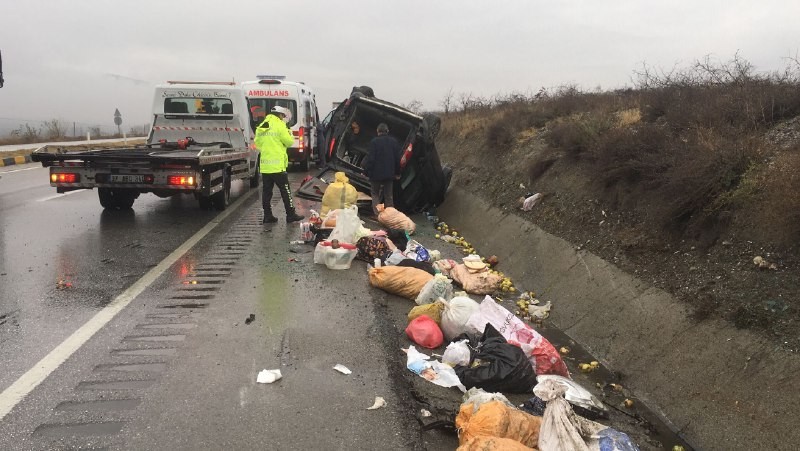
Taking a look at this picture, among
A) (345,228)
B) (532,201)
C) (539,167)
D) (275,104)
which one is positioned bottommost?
(345,228)

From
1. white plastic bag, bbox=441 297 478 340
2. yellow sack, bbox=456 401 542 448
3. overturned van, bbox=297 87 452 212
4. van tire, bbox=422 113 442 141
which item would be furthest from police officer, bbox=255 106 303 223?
yellow sack, bbox=456 401 542 448

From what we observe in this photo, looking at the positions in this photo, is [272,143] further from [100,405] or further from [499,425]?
[499,425]

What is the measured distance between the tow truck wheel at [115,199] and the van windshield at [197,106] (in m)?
2.58

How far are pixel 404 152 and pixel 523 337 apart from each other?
6.13 m

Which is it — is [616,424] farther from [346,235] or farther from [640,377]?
[346,235]

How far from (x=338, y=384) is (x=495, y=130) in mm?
10959

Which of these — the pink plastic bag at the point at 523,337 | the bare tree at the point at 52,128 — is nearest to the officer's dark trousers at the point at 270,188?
the pink plastic bag at the point at 523,337

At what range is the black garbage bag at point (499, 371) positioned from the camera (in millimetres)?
3828

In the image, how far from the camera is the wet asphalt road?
9.72ft

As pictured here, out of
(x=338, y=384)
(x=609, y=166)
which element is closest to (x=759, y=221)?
(x=609, y=166)

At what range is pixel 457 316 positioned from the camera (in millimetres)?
4688

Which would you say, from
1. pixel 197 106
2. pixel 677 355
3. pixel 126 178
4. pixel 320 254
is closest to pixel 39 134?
pixel 197 106

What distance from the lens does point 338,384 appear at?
3574 mm

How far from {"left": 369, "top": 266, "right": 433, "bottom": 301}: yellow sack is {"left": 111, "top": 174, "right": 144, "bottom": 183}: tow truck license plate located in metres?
4.51
